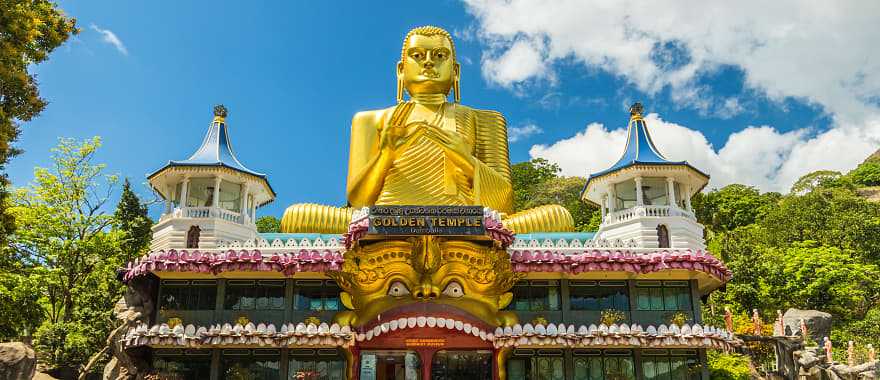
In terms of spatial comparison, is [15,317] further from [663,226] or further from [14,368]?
[663,226]

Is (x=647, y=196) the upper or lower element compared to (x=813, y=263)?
upper

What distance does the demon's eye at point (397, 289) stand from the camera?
1688 centimetres

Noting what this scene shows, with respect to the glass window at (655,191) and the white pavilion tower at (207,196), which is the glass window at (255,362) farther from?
the glass window at (655,191)

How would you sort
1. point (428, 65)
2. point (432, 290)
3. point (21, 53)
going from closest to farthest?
point (21, 53)
point (432, 290)
point (428, 65)

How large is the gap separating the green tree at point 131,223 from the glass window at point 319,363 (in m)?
12.9

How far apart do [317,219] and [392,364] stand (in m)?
5.23

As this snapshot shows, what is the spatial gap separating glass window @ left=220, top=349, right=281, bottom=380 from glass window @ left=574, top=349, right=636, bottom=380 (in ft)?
25.0

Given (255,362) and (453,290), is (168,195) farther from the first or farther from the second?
(453,290)

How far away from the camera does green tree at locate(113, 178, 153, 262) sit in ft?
91.6

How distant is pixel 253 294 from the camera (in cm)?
1819

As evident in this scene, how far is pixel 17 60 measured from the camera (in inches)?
549

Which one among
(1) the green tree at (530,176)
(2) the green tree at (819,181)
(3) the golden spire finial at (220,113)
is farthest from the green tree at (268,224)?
(2) the green tree at (819,181)

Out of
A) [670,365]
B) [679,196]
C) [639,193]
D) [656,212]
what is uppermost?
[679,196]

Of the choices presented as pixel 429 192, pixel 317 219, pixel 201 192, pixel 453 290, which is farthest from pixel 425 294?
pixel 201 192
